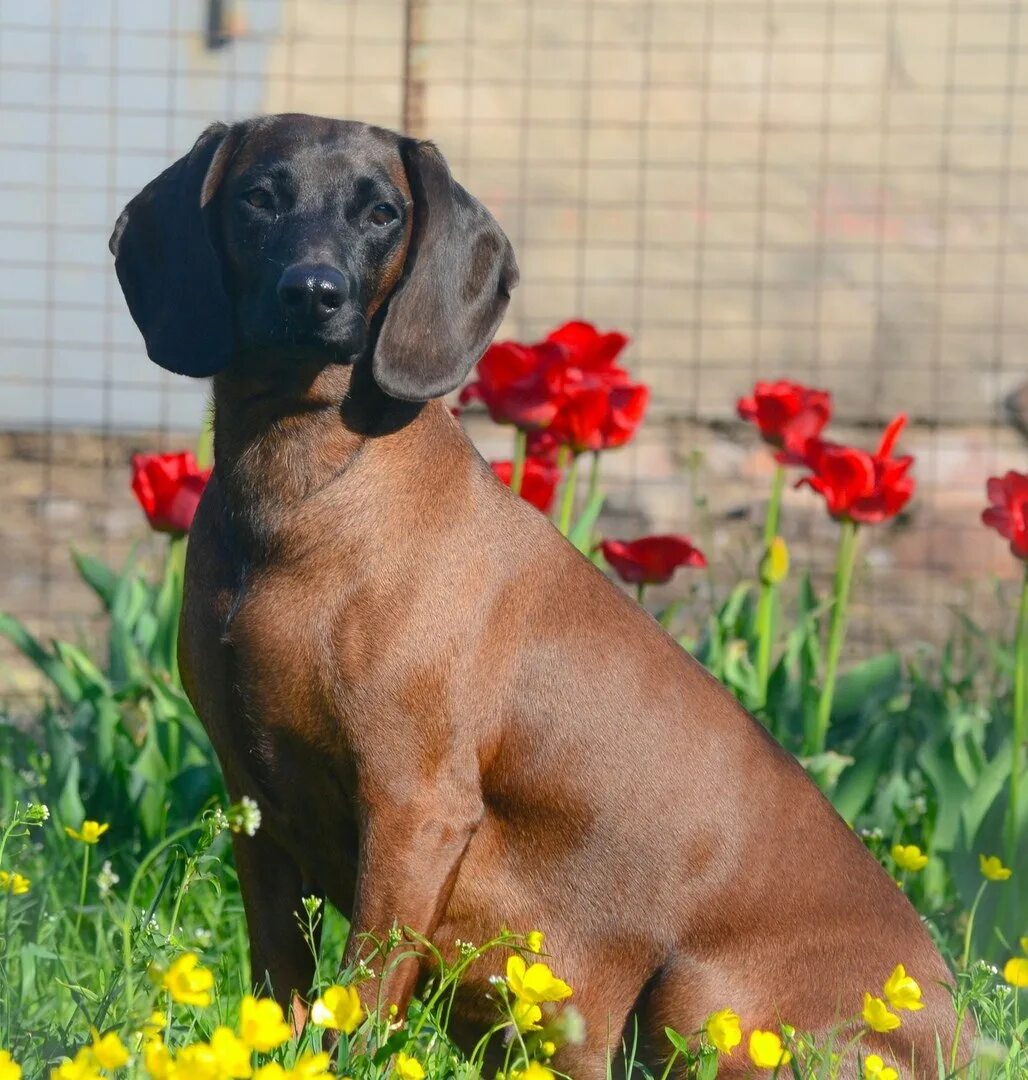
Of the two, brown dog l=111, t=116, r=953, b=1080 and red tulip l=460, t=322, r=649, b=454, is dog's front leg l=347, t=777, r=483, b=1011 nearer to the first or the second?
brown dog l=111, t=116, r=953, b=1080

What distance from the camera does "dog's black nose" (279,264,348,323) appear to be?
7.12 feet

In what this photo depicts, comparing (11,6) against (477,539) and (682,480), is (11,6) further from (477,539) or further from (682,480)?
(477,539)

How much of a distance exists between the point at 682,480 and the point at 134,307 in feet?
13.2

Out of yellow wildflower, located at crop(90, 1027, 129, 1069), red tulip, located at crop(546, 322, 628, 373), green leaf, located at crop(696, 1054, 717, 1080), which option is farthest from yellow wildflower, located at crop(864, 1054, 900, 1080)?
red tulip, located at crop(546, 322, 628, 373)

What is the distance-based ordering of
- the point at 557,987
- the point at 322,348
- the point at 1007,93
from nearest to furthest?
the point at 557,987
the point at 322,348
the point at 1007,93

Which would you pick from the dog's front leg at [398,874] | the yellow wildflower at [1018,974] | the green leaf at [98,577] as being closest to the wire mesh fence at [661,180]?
the green leaf at [98,577]

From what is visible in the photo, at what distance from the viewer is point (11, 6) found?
6.05m

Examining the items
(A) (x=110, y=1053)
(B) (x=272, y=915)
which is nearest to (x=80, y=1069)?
(A) (x=110, y=1053)

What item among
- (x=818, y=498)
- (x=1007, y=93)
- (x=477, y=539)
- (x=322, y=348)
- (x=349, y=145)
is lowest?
(x=818, y=498)

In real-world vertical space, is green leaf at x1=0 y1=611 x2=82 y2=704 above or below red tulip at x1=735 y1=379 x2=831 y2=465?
below

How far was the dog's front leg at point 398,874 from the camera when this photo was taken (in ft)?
7.04

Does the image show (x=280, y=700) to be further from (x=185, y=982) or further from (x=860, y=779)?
(x=860, y=779)

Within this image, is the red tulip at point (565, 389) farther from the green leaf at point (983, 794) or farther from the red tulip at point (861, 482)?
the green leaf at point (983, 794)

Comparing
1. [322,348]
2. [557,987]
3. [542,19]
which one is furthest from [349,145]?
[542,19]
